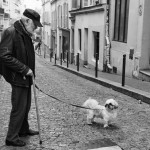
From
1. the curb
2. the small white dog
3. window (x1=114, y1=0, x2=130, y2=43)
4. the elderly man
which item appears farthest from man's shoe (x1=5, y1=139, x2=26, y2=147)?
window (x1=114, y1=0, x2=130, y2=43)

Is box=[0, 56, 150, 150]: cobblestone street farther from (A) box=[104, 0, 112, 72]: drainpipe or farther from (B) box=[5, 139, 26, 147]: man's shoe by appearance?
(A) box=[104, 0, 112, 72]: drainpipe

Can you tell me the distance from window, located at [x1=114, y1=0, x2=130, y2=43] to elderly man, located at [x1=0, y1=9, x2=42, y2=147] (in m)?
8.77

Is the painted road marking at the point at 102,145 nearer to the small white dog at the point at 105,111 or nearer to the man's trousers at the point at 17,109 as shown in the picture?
the small white dog at the point at 105,111

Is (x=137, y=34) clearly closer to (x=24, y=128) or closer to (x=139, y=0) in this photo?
(x=139, y=0)

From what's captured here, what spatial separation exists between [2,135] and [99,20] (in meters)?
11.8

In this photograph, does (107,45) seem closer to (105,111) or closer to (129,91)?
(129,91)

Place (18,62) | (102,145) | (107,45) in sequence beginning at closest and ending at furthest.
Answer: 1. (18,62)
2. (102,145)
3. (107,45)

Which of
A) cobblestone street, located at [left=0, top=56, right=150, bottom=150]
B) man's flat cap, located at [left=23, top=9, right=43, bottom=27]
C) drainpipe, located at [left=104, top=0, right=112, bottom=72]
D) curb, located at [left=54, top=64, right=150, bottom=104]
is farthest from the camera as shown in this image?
drainpipe, located at [left=104, top=0, right=112, bottom=72]

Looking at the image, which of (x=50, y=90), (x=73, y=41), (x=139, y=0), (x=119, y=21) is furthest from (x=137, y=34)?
(x=73, y=41)

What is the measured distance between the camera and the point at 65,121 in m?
5.53

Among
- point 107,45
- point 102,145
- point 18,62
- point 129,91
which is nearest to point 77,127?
point 102,145

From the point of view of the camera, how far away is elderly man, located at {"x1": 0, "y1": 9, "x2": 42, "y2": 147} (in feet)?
12.9

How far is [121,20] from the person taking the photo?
1289 centimetres

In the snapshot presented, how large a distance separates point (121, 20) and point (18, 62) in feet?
31.7
